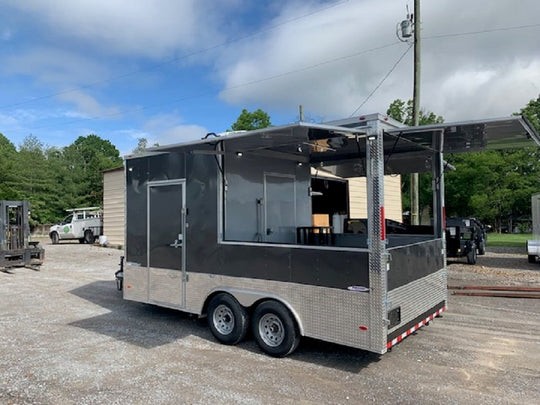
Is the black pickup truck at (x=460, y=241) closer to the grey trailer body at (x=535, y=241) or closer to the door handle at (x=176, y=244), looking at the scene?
the grey trailer body at (x=535, y=241)

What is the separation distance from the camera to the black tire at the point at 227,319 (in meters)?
5.14

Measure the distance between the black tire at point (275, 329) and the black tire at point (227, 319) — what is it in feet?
0.57

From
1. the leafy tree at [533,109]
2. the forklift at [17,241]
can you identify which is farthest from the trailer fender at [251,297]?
the leafy tree at [533,109]

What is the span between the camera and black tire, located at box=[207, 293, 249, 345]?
5.14 metres

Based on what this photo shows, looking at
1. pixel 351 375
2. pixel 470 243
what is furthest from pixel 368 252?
pixel 470 243

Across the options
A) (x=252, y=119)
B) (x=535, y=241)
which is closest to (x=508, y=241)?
(x=535, y=241)

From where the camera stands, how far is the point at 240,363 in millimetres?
4656

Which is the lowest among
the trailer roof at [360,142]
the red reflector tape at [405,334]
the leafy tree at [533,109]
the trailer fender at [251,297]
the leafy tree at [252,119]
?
the red reflector tape at [405,334]

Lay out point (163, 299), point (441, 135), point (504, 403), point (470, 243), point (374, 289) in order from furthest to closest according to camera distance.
→ point (470, 243)
point (163, 299)
point (441, 135)
point (374, 289)
point (504, 403)

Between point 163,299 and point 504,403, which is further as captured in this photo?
point 163,299

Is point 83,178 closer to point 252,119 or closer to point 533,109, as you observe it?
point 252,119

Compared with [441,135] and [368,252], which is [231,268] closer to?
[368,252]

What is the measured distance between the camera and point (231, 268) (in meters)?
5.26

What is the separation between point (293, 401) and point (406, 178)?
115 ft
